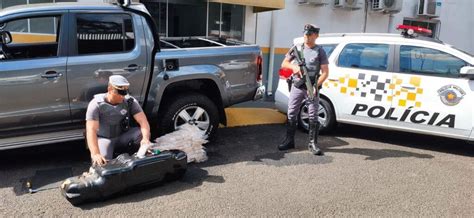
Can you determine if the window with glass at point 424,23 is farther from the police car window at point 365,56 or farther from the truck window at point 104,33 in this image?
the truck window at point 104,33

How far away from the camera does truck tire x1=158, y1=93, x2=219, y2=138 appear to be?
202 inches

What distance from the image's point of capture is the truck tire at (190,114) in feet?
16.9

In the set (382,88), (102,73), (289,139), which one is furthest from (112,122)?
(382,88)

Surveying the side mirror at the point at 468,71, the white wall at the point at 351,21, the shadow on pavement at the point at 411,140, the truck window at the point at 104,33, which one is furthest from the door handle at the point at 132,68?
the white wall at the point at 351,21

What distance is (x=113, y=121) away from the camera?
437 cm

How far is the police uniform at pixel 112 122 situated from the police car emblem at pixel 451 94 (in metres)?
3.85

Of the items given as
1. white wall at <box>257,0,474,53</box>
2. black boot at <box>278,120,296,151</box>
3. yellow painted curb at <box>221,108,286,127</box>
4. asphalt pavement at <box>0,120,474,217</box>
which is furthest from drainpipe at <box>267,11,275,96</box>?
black boot at <box>278,120,296,151</box>

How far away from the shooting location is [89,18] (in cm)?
468

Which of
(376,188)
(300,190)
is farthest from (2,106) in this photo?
(376,188)

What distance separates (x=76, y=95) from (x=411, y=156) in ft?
13.7

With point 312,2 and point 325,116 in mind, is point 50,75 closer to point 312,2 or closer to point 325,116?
point 325,116

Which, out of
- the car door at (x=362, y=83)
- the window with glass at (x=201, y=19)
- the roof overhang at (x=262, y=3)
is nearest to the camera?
the car door at (x=362, y=83)

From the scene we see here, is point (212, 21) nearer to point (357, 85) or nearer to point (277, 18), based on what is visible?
point (277, 18)

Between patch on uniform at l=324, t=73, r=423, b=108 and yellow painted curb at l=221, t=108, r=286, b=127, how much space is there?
1.51 meters
